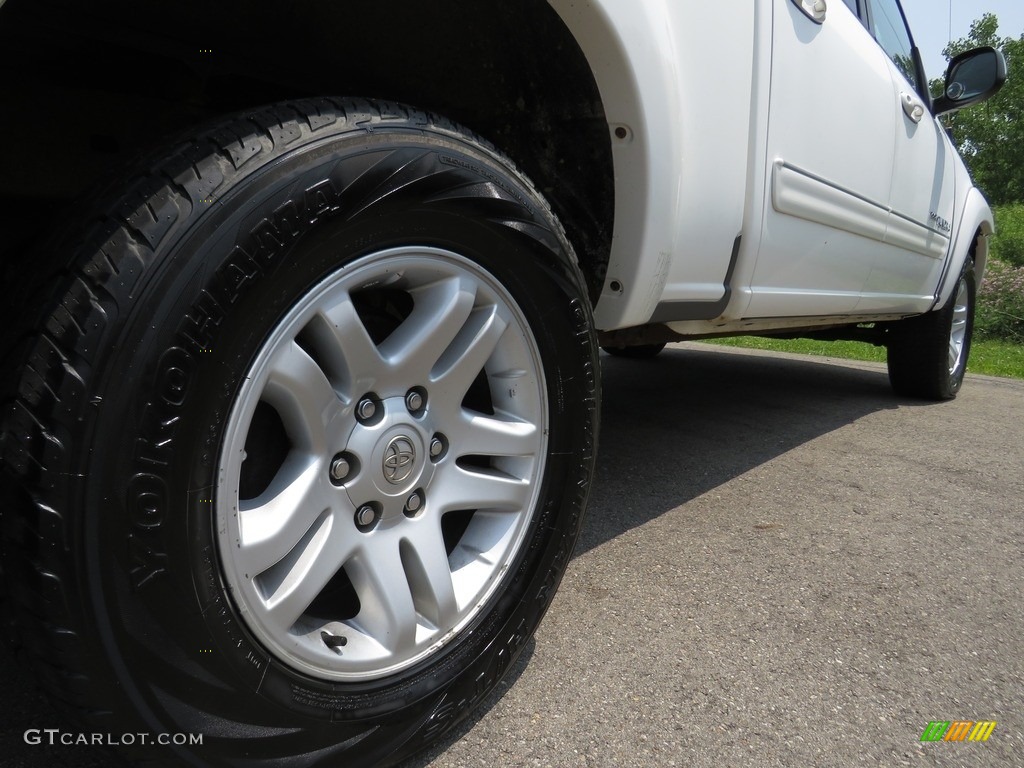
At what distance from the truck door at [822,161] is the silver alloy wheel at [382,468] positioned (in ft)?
3.23

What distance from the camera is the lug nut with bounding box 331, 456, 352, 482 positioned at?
1.03 meters

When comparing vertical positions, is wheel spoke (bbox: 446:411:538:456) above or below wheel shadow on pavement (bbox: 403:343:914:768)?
above

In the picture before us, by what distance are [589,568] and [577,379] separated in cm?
67

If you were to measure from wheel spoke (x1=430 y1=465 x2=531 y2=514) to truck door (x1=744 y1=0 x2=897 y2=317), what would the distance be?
0.97m

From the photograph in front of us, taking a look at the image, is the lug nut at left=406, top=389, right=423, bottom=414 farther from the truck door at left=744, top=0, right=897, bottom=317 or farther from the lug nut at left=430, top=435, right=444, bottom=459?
the truck door at left=744, top=0, right=897, bottom=317

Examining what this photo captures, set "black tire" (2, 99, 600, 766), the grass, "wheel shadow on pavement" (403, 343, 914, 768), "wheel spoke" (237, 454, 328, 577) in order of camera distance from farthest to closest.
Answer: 1. the grass
2. "wheel shadow on pavement" (403, 343, 914, 768)
3. "wheel spoke" (237, 454, 328, 577)
4. "black tire" (2, 99, 600, 766)

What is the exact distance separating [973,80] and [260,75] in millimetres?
3315

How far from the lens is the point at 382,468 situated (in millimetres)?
1069

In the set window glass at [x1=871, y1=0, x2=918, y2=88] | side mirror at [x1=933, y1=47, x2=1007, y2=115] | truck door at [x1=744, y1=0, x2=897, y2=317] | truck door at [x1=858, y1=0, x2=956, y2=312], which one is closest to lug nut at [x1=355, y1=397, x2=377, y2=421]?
truck door at [x1=744, y1=0, x2=897, y2=317]

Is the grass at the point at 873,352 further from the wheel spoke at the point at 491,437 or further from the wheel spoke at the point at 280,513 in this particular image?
the wheel spoke at the point at 280,513

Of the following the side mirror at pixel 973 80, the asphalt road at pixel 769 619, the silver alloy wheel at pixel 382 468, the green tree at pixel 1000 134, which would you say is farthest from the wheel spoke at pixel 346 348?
the green tree at pixel 1000 134

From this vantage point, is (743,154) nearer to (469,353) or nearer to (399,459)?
(469,353)

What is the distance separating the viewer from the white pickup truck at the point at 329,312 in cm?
81

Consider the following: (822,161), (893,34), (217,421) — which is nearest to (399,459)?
(217,421)
